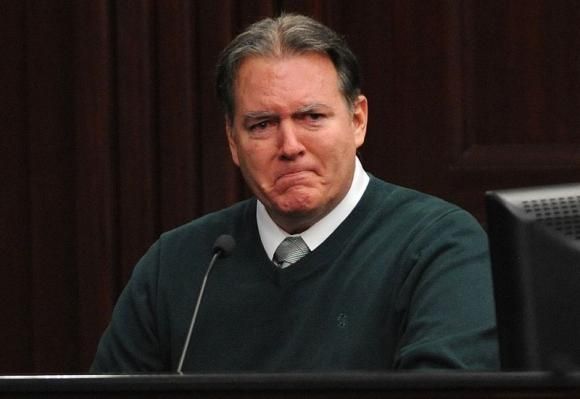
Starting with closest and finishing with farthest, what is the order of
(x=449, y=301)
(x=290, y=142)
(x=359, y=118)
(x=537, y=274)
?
1. (x=537, y=274)
2. (x=449, y=301)
3. (x=290, y=142)
4. (x=359, y=118)

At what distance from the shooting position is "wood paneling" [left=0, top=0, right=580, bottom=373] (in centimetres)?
306

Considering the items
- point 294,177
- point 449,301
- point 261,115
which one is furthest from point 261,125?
point 449,301

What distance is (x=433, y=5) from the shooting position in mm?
3115

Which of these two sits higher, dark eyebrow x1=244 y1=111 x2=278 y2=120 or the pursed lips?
dark eyebrow x1=244 y1=111 x2=278 y2=120

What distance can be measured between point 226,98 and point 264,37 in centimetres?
16

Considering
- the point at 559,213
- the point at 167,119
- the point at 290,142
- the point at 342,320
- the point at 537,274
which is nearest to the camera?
the point at 537,274

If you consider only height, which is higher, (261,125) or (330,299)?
(261,125)

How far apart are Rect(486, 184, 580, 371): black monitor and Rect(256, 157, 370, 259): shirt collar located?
82 cm

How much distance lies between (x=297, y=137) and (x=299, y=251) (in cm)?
20

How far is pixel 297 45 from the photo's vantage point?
242cm

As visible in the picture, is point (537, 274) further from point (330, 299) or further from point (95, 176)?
point (95, 176)

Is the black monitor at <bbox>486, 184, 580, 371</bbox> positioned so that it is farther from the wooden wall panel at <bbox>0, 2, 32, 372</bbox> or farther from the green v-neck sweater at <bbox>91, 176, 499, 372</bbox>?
the wooden wall panel at <bbox>0, 2, 32, 372</bbox>

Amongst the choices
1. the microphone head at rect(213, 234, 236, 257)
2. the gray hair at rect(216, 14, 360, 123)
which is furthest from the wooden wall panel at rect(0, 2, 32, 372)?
the microphone head at rect(213, 234, 236, 257)

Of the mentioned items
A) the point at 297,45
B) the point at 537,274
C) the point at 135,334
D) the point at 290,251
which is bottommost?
the point at 135,334
